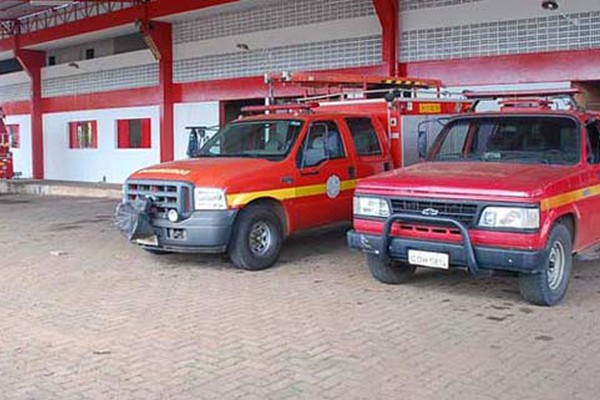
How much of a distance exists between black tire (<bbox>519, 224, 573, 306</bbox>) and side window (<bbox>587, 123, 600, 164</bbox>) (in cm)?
97

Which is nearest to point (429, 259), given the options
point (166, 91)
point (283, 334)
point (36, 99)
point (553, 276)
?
point (553, 276)

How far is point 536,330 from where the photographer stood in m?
5.86

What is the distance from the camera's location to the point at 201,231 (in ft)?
26.5

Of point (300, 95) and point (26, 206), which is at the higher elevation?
point (300, 95)

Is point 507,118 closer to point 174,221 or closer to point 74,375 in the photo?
point 174,221

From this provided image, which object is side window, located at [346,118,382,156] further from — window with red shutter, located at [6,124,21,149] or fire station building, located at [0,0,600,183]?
window with red shutter, located at [6,124,21,149]

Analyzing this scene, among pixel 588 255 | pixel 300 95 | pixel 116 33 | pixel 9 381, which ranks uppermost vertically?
pixel 116 33

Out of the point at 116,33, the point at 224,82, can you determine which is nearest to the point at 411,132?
the point at 224,82

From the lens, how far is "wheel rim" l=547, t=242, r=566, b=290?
6558 millimetres

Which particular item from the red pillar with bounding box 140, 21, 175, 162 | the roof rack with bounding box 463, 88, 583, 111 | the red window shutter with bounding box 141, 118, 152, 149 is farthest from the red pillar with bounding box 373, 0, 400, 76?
the red window shutter with bounding box 141, 118, 152, 149

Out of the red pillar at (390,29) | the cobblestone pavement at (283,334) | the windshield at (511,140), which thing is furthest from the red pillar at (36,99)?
the windshield at (511,140)

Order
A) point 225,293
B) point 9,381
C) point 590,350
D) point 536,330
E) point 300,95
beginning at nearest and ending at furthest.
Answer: point 9,381
point 590,350
point 536,330
point 225,293
point 300,95

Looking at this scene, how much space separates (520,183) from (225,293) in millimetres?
3165

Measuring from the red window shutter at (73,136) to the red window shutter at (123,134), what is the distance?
300 centimetres
